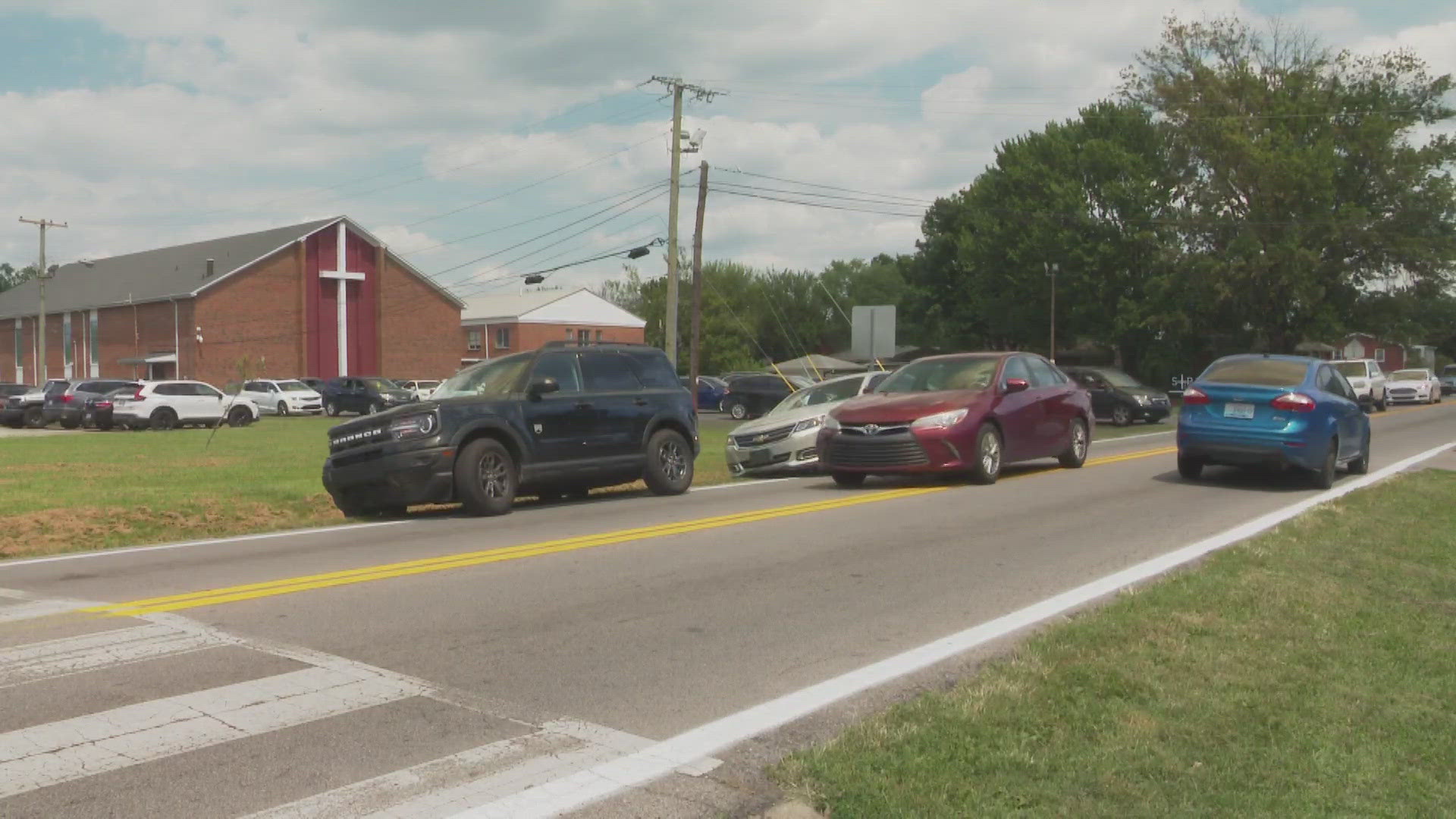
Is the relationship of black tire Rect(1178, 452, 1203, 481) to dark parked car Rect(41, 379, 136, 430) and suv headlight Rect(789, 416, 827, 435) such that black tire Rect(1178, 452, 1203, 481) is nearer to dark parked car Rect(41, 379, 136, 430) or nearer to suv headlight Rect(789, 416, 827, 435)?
suv headlight Rect(789, 416, 827, 435)

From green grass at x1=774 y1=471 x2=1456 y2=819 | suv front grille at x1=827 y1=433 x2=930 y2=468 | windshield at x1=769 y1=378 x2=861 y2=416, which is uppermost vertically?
windshield at x1=769 y1=378 x2=861 y2=416

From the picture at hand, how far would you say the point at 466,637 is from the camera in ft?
21.6

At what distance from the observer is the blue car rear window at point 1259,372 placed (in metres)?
14.5

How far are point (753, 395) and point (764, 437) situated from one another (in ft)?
81.2

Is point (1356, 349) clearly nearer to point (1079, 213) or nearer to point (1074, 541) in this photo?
point (1079, 213)

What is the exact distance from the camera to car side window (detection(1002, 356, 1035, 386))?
50.9 ft

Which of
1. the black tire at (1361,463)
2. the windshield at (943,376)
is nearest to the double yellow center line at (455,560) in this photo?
the windshield at (943,376)

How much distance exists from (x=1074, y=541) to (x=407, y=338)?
2624 inches

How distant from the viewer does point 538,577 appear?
8469 millimetres

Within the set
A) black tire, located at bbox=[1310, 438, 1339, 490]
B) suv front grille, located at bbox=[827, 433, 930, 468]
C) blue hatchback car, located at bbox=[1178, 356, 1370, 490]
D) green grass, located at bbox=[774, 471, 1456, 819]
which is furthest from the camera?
black tire, located at bbox=[1310, 438, 1339, 490]

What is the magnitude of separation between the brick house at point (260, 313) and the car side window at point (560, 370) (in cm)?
5375

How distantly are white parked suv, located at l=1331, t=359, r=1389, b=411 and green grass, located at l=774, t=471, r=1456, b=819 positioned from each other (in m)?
35.5

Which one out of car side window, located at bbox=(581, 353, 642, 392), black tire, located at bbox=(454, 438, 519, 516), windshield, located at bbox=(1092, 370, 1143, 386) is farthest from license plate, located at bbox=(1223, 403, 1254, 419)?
windshield, located at bbox=(1092, 370, 1143, 386)

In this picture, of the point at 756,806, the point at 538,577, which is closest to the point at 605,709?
the point at 756,806
